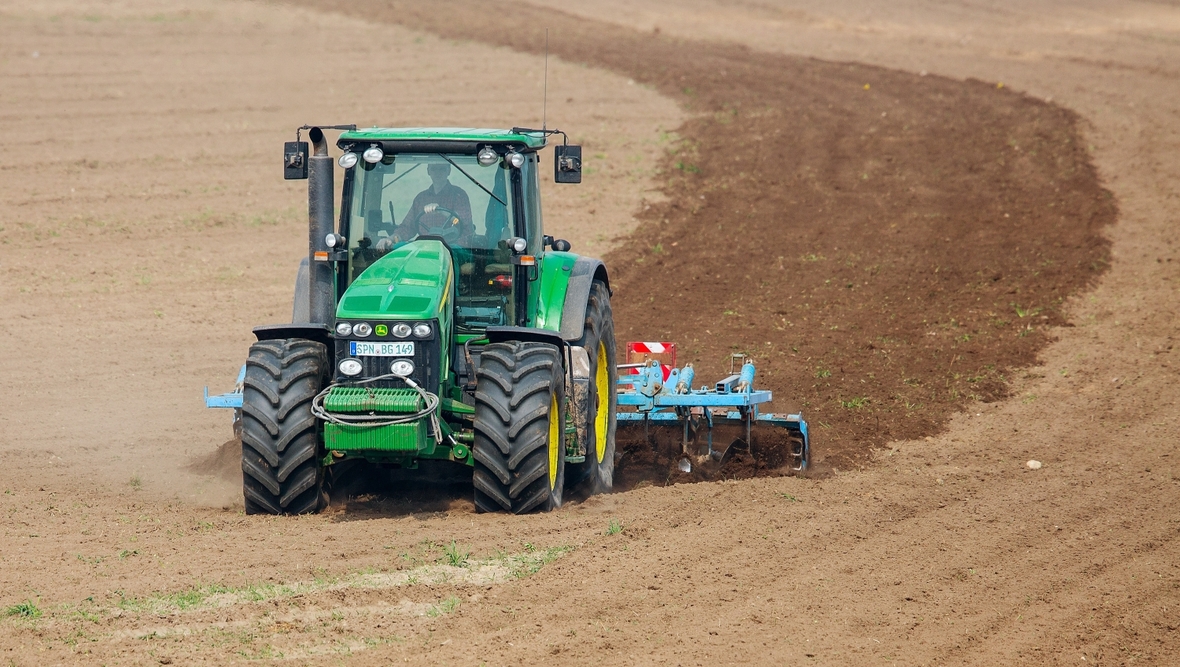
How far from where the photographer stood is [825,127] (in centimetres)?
2422

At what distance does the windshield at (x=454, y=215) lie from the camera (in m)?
9.05

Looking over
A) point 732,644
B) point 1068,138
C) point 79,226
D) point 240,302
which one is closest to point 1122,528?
point 732,644

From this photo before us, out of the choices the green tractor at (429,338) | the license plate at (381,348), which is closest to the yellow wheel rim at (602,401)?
the green tractor at (429,338)

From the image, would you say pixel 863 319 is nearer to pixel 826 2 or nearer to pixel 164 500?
pixel 164 500

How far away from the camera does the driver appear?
9062 mm

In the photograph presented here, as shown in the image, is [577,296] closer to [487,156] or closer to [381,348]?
[487,156]

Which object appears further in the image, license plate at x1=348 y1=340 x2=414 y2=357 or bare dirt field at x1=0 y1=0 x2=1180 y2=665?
license plate at x1=348 y1=340 x2=414 y2=357

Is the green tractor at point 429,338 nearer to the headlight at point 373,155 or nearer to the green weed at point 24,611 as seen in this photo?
the headlight at point 373,155

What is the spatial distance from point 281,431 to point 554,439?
173 cm

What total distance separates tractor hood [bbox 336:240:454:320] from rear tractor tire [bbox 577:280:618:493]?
1.32 m

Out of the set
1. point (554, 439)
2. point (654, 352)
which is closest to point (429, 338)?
point (554, 439)

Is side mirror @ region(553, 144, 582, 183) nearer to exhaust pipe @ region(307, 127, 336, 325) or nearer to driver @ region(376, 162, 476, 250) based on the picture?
driver @ region(376, 162, 476, 250)

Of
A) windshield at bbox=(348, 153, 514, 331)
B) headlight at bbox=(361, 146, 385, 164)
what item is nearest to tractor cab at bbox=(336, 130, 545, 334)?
windshield at bbox=(348, 153, 514, 331)

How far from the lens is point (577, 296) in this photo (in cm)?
964
